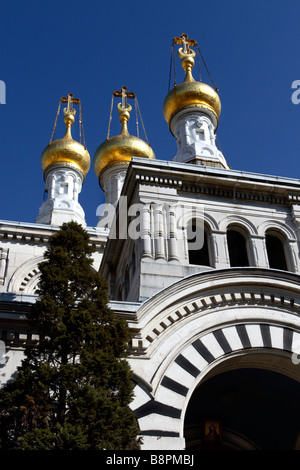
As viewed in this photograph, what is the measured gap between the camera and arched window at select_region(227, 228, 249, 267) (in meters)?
16.7

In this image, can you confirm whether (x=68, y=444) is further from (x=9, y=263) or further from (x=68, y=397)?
(x=9, y=263)

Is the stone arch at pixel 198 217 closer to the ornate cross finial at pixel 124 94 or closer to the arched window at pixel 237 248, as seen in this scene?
the arched window at pixel 237 248

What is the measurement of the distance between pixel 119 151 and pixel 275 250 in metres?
15.8

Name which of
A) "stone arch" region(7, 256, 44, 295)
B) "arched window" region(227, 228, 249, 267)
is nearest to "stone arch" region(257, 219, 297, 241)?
"arched window" region(227, 228, 249, 267)

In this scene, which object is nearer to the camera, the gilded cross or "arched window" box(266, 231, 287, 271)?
"arched window" box(266, 231, 287, 271)

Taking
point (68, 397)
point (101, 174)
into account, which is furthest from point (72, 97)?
point (68, 397)

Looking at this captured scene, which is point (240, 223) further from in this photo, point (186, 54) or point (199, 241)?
point (186, 54)

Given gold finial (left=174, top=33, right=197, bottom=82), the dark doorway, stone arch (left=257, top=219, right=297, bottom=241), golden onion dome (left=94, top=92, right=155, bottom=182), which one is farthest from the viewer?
golden onion dome (left=94, top=92, right=155, bottom=182)

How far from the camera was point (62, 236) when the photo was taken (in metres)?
12.6

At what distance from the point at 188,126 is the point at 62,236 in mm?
12473

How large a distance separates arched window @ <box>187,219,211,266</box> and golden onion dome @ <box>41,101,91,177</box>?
1589 cm

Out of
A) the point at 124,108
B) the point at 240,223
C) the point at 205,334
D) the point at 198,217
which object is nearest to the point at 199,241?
the point at 198,217

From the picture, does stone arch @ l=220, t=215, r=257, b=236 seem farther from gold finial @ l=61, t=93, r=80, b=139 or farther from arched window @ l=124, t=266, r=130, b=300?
gold finial @ l=61, t=93, r=80, b=139

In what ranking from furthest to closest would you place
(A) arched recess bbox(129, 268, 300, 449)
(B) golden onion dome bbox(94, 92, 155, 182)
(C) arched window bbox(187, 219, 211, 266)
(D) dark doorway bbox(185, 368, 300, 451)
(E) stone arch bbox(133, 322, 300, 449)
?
(B) golden onion dome bbox(94, 92, 155, 182)
(C) arched window bbox(187, 219, 211, 266)
(D) dark doorway bbox(185, 368, 300, 451)
(A) arched recess bbox(129, 268, 300, 449)
(E) stone arch bbox(133, 322, 300, 449)
